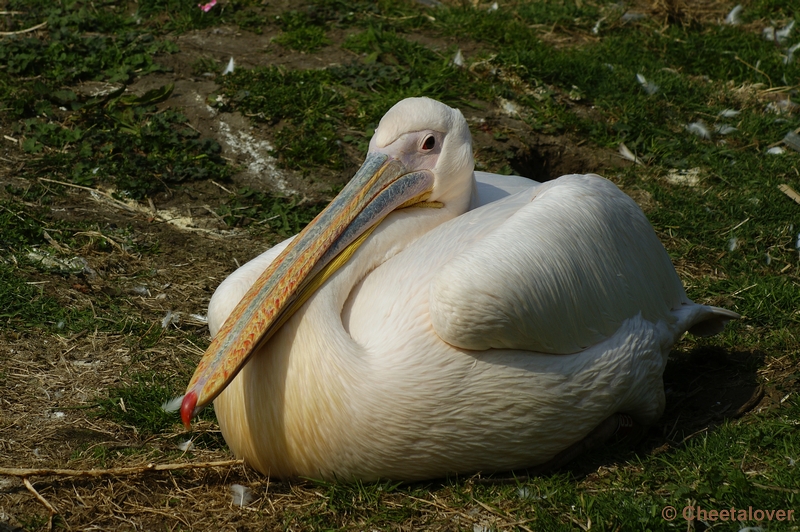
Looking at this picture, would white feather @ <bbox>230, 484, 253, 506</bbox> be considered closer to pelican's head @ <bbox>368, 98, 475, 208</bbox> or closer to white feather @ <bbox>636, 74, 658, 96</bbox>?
pelican's head @ <bbox>368, 98, 475, 208</bbox>

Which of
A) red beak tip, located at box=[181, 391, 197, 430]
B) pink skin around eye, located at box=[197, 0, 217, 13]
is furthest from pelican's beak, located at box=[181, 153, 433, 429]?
pink skin around eye, located at box=[197, 0, 217, 13]

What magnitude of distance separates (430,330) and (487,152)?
9.03ft

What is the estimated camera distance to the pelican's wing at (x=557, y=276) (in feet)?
9.12

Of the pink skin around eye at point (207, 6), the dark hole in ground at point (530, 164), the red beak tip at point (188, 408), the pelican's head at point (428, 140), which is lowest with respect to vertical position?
the dark hole in ground at point (530, 164)

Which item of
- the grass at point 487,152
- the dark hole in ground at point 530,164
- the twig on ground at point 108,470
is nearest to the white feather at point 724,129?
the grass at point 487,152

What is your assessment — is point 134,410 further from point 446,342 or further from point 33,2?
point 33,2

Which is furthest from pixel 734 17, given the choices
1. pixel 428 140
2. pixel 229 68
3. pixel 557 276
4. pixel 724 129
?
pixel 557 276

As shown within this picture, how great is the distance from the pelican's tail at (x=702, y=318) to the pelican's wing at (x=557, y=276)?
0.17ft

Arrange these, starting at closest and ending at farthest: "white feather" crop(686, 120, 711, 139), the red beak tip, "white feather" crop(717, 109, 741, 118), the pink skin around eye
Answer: the red beak tip
"white feather" crop(686, 120, 711, 139)
"white feather" crop(717, 109, 741, 118)
the pink skin around eye

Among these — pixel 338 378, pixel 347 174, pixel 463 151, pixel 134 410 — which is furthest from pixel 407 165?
pixel 347 174

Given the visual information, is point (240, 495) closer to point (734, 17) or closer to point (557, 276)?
point (557, 276)

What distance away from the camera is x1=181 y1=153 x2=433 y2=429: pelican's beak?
9.10 feet

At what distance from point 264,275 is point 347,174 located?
7.79ft

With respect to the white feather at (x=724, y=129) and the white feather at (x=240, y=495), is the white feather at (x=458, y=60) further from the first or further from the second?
the white feather at (x=240, y=495)
